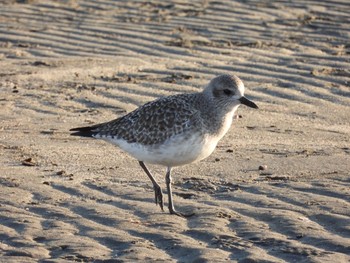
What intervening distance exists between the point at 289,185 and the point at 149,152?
1.33 meters

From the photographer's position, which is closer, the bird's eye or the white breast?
the white breast

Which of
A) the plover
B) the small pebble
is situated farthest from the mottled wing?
the small pebble

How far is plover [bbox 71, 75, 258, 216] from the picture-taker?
834 cm

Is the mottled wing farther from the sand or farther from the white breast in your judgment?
the sand

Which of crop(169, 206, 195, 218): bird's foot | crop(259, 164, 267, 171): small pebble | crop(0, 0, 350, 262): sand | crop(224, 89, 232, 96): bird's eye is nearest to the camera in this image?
crop(0, 0, 350, 262): sand

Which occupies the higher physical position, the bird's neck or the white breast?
the bird's neck

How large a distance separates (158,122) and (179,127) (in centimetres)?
26

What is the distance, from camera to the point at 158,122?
28.1ft

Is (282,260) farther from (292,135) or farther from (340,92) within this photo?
(340,92)

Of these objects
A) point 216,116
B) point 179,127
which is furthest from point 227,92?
point 179,127

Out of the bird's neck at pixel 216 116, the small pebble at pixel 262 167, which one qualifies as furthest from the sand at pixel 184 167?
the bird's neck at pixel 216 116

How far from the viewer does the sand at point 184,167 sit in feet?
24.9

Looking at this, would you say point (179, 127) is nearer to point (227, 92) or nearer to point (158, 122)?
point (158, 122)

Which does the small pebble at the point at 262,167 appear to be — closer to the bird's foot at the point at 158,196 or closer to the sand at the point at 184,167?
the sand at the point at 184,167
